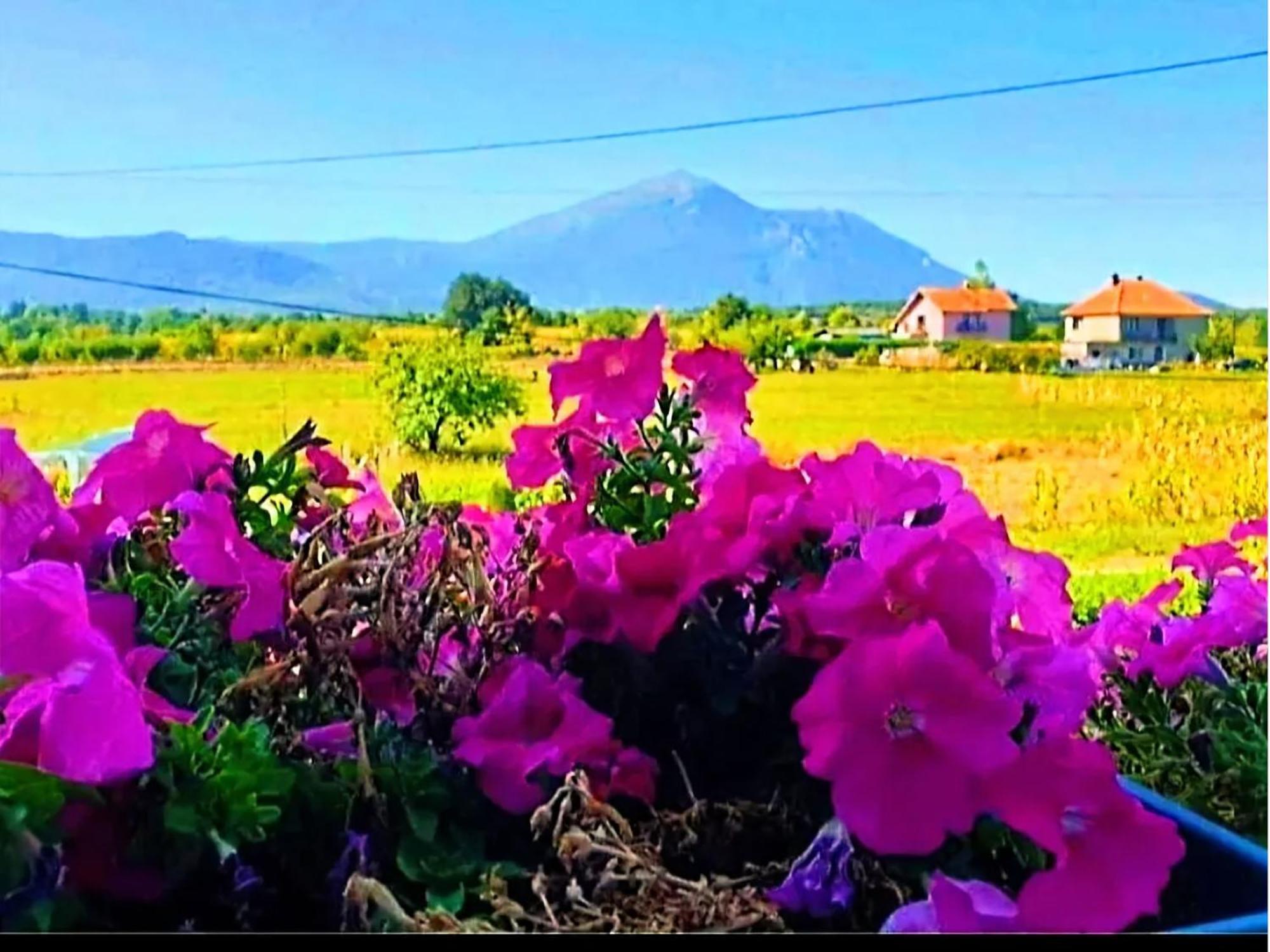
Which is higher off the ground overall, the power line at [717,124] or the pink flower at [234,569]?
the power line at [717,124]

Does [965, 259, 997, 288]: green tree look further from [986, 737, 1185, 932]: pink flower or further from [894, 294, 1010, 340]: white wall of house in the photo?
[986, 737, 1185, 932]: pink flower

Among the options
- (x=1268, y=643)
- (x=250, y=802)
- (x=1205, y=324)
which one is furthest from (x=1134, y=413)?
(x=250, y=802)

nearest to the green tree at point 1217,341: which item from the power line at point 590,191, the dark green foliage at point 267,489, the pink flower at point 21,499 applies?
the power line at point 590,191

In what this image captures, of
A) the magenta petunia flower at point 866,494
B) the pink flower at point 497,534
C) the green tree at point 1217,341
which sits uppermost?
the green tree at point 1217,341

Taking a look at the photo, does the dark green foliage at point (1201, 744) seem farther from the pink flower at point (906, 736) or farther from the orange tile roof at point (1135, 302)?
the orange tile roof at point (1135, 302)

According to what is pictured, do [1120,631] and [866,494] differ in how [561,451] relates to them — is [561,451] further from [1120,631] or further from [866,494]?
[1120,631]

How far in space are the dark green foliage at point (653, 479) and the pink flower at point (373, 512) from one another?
97 mm

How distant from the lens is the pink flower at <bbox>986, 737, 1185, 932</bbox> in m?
0.46

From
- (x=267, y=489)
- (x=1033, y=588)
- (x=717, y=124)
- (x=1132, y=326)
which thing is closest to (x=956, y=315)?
(x=1132, y=326)

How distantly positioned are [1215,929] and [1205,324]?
0.71m

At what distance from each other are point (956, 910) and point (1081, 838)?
2.3 inches

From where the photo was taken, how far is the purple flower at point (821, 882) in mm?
460

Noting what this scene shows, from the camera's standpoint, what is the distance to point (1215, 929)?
0.43 m
